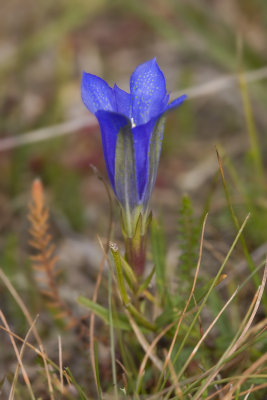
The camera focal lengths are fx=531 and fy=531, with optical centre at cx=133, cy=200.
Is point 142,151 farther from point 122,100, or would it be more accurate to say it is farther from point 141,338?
point 141,338

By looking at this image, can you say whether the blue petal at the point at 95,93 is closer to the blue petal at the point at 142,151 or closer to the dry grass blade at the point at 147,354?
the blue petal at the point at 142,151

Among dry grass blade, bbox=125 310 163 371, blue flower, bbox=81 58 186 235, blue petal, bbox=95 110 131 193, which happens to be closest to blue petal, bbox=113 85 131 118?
blue flower, bbox=81 58 186 235

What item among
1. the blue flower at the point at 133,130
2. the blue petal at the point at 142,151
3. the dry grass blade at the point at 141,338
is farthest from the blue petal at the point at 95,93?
the dry grass blade at the point at 141,338

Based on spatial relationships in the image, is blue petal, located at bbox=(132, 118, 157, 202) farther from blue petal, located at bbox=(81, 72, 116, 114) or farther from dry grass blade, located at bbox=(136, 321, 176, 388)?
dry grass blade, located at bbox=(136, 321, 176, 388)

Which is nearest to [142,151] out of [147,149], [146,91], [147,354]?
[147,149]

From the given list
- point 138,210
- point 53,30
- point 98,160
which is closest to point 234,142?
point 98,160

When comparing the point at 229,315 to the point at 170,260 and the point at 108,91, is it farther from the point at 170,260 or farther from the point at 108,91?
the point at 108,91
